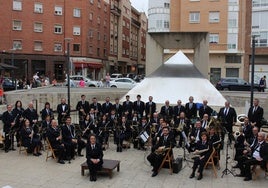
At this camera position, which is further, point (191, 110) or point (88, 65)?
point (88, 65)

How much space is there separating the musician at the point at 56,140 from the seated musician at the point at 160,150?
3051 mm

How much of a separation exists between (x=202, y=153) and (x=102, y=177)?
296 centimetres

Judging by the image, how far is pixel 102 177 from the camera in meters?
10.0

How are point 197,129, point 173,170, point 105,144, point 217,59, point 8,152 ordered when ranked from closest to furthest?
1. point 173,170
2. point 197,129
3. point 8,152
4. point 105,144
5. point 217,59

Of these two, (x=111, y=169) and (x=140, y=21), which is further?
(x=140, y=21)

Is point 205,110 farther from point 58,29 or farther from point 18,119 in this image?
point 58,29

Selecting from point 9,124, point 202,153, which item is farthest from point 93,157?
→ point 9,124

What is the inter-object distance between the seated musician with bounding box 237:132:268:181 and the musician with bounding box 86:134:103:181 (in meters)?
4.08

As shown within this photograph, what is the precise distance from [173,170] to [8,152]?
20.8 ft

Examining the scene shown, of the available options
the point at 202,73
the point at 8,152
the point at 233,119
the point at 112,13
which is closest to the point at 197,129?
the point at 233,119

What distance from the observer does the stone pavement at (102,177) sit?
943 cm

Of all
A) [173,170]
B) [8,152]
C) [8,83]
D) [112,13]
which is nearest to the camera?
[173,170]

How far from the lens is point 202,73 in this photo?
21531 mm

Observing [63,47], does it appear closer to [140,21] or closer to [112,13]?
[112,13]
